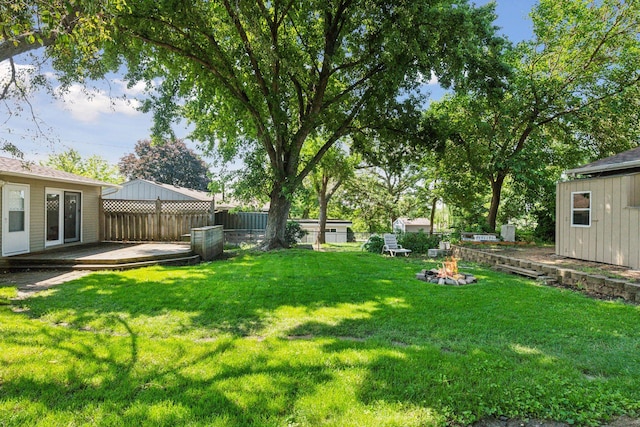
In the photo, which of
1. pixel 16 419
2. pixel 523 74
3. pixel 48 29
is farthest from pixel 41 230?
pixel 523 74

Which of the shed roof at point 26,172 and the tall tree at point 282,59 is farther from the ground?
the tall tree at point 282,59

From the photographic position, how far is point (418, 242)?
14.9 meters

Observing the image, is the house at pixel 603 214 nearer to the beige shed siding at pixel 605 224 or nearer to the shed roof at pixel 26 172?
the beige shed siding at pixel 605 224

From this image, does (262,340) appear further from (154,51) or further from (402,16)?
(154,51)

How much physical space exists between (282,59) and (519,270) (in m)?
8.73

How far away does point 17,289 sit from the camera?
6188 millimetres

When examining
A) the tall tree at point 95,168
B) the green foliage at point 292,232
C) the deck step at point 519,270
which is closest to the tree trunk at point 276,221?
the green foliage at point 292,232

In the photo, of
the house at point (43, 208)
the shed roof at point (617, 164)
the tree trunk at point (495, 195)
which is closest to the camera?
the shed roof at point (617, 164)

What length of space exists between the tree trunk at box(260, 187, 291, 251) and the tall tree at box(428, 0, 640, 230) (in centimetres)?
667

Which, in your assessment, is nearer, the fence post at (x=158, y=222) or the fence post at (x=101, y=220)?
the fence post at (x=101, y=220)

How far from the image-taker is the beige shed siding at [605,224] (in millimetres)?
7445

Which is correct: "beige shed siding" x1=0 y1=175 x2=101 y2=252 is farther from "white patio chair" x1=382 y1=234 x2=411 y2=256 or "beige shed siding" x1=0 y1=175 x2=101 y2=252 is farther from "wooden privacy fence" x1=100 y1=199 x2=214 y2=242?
"white patio chair" x1=382 y1=234 x2=411 y2=256

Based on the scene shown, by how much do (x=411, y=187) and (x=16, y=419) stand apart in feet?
97.1

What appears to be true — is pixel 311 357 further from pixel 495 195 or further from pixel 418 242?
pixel 495 195
